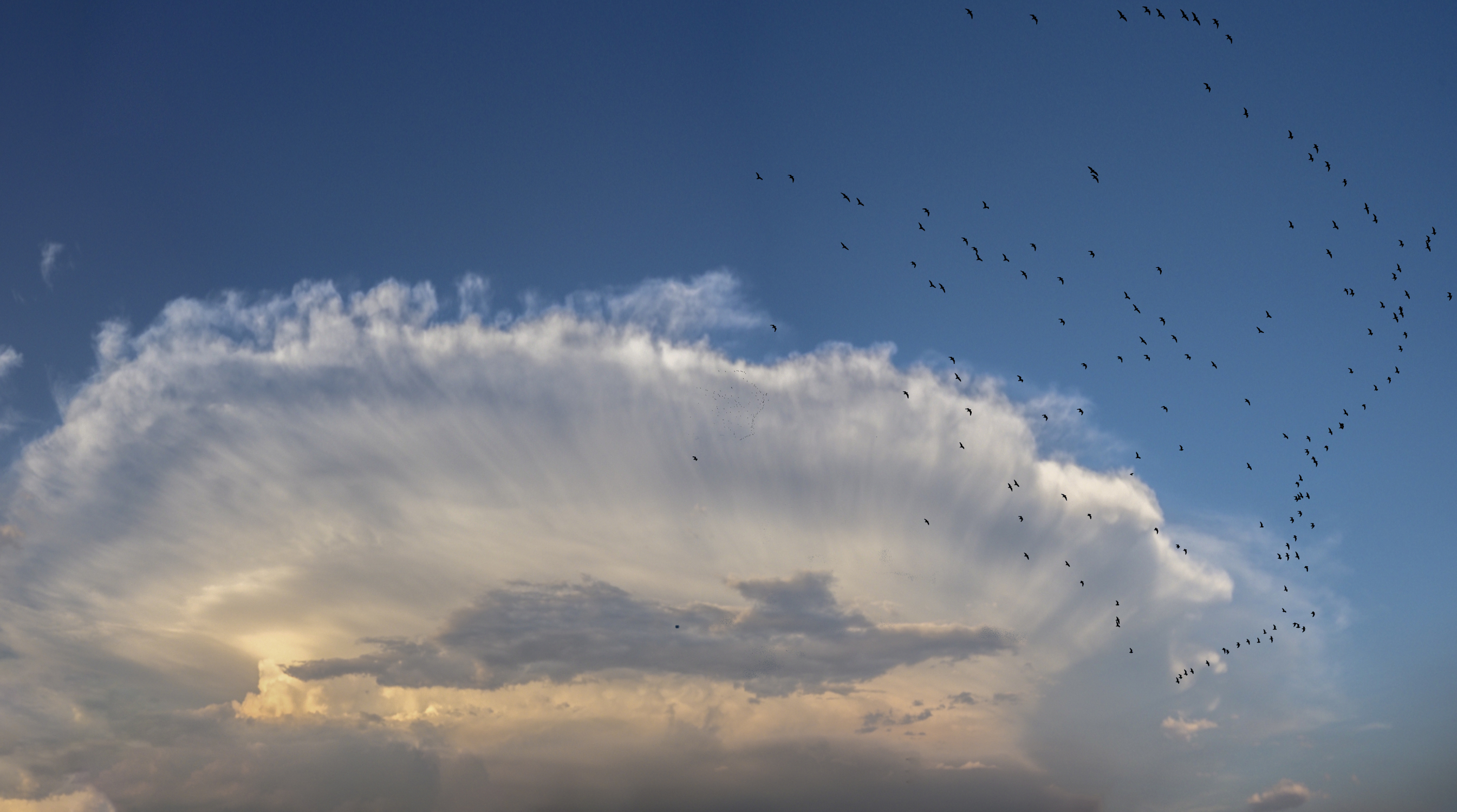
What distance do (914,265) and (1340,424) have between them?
8522cm

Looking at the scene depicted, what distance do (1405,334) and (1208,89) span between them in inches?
2352

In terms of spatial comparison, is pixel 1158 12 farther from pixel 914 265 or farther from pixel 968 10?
pixel 914 265

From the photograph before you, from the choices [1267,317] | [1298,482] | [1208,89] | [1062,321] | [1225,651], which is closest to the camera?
[1208,89]

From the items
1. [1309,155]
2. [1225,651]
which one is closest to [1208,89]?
[1309,155]

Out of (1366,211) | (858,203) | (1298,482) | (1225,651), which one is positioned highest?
(1366,211)

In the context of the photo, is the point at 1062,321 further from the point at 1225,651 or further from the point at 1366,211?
the point at 1225,651

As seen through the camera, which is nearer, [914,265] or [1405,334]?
[914,265]

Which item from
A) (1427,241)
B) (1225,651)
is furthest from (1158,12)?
(1225,651)

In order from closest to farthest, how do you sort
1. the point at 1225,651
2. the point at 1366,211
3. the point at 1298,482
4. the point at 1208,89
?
the point at 1208,89
the point at 1366,211
the point at 1298,482
the point at 1225,651

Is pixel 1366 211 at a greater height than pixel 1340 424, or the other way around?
pixel 1366 211

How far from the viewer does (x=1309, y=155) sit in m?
123

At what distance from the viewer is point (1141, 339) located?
139 metres

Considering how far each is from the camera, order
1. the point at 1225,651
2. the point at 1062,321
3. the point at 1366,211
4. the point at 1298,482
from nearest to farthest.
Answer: the point at 1366,211 → the point at 1062,321 → the point at 1298,482 → the point at 1225,651

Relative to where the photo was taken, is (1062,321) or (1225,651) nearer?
(1062,321)
